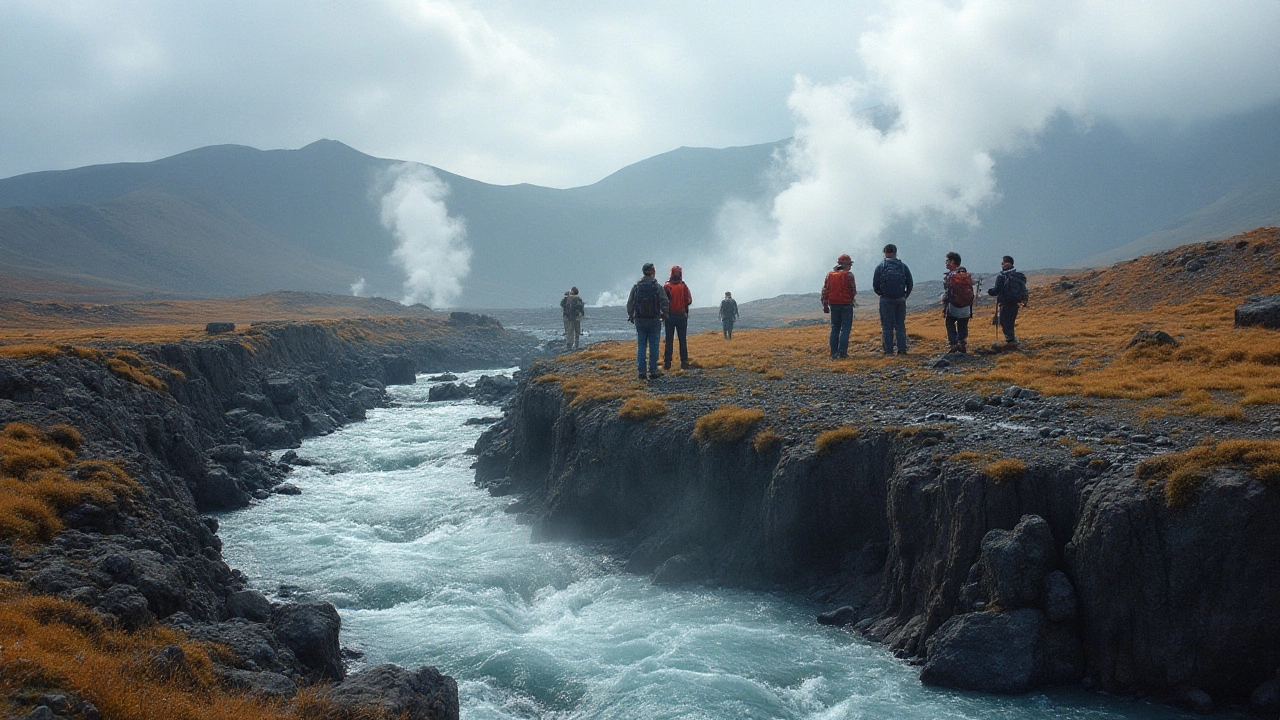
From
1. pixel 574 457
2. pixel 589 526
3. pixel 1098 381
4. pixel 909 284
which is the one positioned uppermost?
pixel 909 284

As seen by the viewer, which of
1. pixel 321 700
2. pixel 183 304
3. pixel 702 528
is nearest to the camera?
pixel 321 700

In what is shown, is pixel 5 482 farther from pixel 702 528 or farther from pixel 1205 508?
pixel 1205 508

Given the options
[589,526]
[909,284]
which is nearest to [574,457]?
[589,526]

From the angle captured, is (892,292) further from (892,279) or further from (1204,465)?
(1204,465)

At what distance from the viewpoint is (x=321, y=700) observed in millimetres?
9133

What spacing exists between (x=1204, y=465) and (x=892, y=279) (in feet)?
41.2

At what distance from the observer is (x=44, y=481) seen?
13516 mm

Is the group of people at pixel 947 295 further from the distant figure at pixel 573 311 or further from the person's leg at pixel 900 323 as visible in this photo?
the distant figure at pixel 573 311

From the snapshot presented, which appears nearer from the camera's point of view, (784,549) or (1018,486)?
(1018,486)

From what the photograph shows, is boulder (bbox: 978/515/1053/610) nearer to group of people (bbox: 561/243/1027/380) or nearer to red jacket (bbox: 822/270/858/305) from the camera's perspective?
group of people (bbox: 561/243/1027/380)

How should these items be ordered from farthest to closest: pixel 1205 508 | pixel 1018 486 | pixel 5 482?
pixel 5 482, pixel 1018 486, pixel 1205 508

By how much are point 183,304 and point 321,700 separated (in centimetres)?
12482

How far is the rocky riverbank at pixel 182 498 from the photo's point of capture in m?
10.0

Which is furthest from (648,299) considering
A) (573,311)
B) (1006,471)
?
(573,311)
